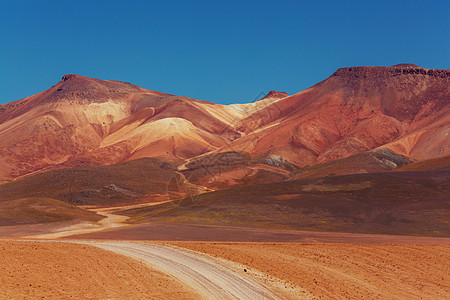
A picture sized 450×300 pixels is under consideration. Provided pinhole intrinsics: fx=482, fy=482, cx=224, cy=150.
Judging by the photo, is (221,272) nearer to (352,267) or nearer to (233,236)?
(352,267)

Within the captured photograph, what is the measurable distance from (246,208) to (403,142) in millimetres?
122507

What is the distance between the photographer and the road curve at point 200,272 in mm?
26266

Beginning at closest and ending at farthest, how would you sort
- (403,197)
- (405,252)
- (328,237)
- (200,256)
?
(200,256)
(405,252)
(328,237)
(403,197)

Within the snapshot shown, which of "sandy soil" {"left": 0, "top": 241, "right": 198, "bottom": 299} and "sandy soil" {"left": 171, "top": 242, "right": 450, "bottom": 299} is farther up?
"sandy soil" {"left": 0, "top": 241, "right": 198, "bottom": 299}

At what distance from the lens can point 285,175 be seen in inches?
6821

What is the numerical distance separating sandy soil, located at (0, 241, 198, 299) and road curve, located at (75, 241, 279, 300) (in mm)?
1099

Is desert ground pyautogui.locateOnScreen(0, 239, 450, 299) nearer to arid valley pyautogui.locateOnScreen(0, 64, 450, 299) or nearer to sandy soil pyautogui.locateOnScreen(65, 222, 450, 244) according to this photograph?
arid valley pyautogui.locateOnScreen(0, 64, 450, 299)

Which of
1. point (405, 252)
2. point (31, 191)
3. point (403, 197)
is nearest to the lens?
point (405, 252)

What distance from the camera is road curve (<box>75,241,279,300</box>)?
26266 mm

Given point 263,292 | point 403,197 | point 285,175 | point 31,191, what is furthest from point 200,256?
point 285,175

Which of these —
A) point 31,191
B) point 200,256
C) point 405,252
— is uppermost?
point 31,191

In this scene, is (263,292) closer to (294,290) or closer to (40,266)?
(294,290)

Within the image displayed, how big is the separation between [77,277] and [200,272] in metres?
7.84

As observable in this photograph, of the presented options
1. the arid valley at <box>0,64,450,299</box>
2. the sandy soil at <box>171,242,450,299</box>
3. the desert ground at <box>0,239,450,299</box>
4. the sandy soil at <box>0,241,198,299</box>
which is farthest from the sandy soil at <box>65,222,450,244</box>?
the sandy soil at <box>0,241,198,299</box>
